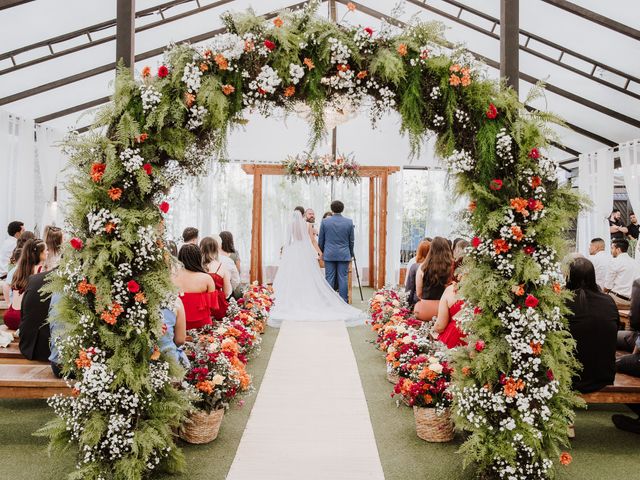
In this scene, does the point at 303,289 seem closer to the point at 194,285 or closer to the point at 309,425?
the point at 194,285

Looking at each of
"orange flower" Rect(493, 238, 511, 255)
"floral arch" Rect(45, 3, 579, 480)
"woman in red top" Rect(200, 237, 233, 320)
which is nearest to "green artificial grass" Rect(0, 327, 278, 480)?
"floral arch" Rect(45, 3, 579, 480)

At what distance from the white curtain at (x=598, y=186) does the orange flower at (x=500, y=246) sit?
7223 mm

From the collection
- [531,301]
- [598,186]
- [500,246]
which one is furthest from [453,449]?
[598,186]

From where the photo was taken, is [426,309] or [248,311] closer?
[426,309]

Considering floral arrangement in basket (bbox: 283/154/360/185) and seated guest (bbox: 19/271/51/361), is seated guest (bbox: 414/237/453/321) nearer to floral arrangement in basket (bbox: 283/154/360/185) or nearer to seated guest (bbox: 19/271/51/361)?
seated guest (bbox: 19/271/51/361)

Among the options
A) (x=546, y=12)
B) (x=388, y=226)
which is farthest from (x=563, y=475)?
(x=388, y=226)

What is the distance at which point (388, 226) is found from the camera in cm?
1183

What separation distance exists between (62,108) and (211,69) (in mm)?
7301

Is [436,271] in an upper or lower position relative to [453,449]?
upper

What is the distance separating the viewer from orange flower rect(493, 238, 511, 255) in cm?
317

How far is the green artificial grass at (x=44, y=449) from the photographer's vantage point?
3197 mm

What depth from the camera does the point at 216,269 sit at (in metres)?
5.67

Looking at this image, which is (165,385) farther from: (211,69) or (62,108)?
(62,108)

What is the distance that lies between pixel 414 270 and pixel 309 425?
263 centimetres
